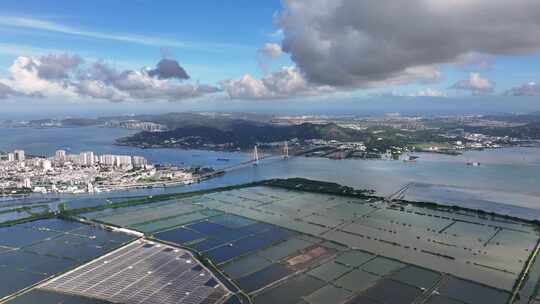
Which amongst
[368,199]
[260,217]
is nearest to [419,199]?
[368,199]

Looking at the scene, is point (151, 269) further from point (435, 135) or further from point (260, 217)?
point (435, 135)

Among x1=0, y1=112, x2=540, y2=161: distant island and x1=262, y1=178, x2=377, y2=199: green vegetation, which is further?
x1=0, y1=112, x2=540, y2=161: distant island

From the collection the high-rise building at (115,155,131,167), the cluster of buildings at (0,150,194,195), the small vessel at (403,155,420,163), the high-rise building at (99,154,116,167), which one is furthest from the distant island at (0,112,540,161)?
the cluster of buildings at (0,150,194,195)

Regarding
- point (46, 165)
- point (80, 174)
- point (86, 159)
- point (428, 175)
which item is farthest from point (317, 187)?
point (46, 165)

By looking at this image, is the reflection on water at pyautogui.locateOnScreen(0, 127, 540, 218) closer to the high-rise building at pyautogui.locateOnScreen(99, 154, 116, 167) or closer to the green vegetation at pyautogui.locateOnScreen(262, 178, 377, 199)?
the green vegetation at pyautogui.locateOnScreen(262, 178, 377, 199)

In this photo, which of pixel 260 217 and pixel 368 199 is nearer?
pixel 260 217

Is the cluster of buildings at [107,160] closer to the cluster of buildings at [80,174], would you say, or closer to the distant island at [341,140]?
the cluster of buildings at [80,174]
